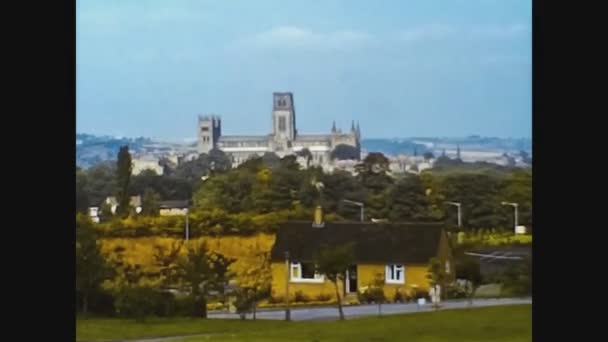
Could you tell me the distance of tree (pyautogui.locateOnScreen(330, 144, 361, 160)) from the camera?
1640mm

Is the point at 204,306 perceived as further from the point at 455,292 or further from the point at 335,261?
the point at 455,292

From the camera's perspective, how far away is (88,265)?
66.2 inches

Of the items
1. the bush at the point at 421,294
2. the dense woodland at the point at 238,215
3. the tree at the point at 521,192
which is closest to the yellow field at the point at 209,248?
the dense woodland at the point at 238,215

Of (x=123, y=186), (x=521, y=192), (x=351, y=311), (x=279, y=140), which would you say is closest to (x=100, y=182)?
(x=123, y=186)

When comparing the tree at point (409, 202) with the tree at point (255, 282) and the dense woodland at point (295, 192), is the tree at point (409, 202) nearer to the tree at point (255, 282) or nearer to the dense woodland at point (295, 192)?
the dense woodland at point (295, 192)

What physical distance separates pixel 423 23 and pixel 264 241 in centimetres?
56

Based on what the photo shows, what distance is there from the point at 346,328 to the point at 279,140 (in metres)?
0.43

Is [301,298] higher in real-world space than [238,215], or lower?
lower

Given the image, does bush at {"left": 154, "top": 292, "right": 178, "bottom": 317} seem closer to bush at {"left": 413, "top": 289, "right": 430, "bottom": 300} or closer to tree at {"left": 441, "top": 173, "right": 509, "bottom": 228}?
bush at {"left": 413, "top": 289, "right": 430, "bottom": 300}

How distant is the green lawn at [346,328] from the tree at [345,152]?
1.16 feet
